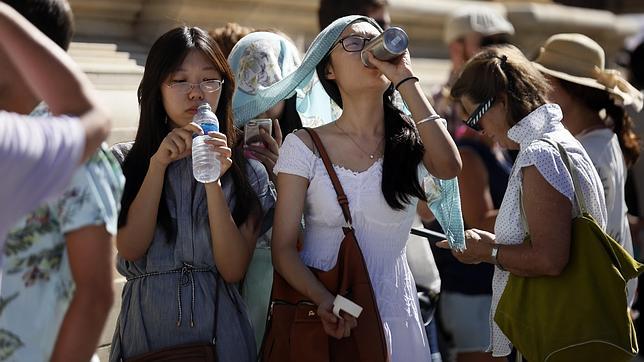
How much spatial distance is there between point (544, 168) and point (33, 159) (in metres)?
1.90

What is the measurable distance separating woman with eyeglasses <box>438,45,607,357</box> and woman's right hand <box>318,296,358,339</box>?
568 millimetres

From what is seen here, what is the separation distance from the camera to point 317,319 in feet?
10.9

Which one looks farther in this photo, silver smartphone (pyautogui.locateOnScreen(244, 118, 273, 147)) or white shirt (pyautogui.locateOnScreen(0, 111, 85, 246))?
silver smartphone (pyautogui.locateOnScreen(244, 118, 273, 147))

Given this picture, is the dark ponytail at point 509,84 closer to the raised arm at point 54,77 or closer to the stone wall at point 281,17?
the raised arm at point 54,77

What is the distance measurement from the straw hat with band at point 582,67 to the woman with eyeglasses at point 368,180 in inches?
46.2

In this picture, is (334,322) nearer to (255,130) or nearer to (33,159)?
(255,130)

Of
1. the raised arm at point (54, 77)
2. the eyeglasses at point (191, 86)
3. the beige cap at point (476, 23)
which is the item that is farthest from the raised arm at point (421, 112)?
the beige cap at point (476, 23)

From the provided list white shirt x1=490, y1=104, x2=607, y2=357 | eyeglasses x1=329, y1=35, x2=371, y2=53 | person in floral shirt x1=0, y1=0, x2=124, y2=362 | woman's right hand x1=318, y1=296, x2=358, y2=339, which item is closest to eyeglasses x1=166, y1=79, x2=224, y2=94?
eyeglasses x1=329, y1=35, x2=371, y2=53

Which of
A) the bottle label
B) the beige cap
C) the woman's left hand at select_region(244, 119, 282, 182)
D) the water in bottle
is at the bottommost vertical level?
the beige cap

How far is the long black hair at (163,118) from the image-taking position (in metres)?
3.54

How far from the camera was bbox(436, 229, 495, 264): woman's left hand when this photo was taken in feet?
11.9

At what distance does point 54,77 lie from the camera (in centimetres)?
217

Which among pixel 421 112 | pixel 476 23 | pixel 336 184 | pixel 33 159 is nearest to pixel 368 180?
pixel 336 184

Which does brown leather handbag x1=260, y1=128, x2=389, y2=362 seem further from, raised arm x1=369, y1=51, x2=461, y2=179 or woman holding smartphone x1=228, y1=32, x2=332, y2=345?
woman holding smartphone x1=228, y1=32, x2=332, y2=345
